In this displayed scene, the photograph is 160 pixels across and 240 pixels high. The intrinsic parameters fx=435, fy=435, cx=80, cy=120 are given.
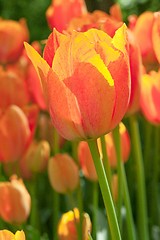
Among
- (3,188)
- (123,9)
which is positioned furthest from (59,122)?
(123,9)

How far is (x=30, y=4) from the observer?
14.5 ft

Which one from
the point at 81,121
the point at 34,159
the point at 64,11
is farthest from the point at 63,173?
the point at 64,11

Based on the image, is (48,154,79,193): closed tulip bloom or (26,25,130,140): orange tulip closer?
(26,25,130,140): orange tulip

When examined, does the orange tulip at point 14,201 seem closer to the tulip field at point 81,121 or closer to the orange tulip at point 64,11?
the tulip field at point 81,121

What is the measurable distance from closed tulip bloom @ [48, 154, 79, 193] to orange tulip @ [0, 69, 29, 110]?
264 millimetres

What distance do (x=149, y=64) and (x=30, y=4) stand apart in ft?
12.2

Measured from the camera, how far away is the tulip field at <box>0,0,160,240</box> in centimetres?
41

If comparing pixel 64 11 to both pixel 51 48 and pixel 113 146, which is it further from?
pixel 51 48

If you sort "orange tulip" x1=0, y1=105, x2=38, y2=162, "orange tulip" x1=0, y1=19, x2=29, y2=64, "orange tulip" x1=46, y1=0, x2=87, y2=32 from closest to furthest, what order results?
"orange tulip" x1=0, y1=105, x2=38, y2=162
"orange tulip" x1=46, y1=0, x2=87, y2=32
"orange tulip" x1=0, y1=19, x2=29, y2=64

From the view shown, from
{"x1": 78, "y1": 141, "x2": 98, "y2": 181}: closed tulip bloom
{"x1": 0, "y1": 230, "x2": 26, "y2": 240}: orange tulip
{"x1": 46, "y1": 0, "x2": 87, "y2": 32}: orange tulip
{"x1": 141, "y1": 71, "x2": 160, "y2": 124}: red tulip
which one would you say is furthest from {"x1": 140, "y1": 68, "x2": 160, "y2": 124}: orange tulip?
{"x1": 46, "y1": 0, "x2": 87, "y2": 32}: orange tulip

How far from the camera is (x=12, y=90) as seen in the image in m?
0.92

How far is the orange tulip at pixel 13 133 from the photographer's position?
0.75m

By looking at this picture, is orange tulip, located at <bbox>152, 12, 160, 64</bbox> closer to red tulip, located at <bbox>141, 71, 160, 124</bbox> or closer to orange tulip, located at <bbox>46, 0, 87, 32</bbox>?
red tulip, located at <bbox>141, 71, 160, 124</bbox>

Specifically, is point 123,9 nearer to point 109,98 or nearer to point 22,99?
point 22,99
